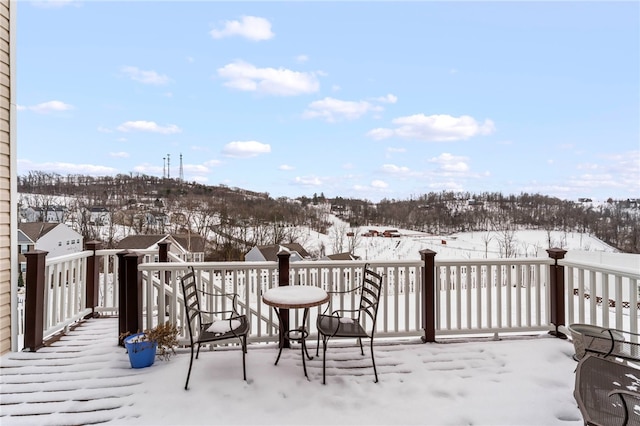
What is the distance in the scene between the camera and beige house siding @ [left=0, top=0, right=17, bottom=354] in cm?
325

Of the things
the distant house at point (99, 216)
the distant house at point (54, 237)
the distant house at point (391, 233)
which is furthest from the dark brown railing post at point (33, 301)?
the distant house at point (391, 233)

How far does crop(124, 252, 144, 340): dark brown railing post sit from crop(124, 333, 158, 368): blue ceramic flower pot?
1.09 feet

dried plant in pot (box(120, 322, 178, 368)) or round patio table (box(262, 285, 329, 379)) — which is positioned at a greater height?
round patio table (box(262, 285, 329, 379))

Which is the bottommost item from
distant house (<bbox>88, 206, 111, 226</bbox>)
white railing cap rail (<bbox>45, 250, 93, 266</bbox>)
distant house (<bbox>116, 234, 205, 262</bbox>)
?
distant house (<bbox>116, 234, 205, 262</bbox>)

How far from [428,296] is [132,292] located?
3312 mm

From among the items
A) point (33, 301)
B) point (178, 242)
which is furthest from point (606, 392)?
point (178, 242)

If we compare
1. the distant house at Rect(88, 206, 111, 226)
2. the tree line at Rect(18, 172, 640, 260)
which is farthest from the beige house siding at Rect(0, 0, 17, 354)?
the distant house at Rect(88, 206, 111, 226)

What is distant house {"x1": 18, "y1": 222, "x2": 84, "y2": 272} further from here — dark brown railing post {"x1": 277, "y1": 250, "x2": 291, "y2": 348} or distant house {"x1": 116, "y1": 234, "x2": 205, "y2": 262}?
dark brown railing post {"x1": 277, "y1": 250, "x2": 291, "y2": 348}

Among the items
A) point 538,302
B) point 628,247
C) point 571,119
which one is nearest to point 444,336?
point 538,302

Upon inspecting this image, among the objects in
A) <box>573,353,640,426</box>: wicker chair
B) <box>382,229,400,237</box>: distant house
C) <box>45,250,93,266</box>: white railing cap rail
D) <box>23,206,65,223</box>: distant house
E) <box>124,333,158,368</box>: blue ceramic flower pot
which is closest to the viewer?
<box>573,353,640,426</box>: wicker chair

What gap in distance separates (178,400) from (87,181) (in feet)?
58.6

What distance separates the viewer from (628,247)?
43.8 ft

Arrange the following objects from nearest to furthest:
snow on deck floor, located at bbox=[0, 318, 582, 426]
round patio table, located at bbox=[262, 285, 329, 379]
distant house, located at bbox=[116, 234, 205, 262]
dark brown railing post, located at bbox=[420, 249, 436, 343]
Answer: snow on deck floor, located at bbox=[0, 318, 582, 426], round patio table, located at bbox=[262, 285, 329, 379], dark brown railing post, located at bbox=[420, 249, 436, 343], distant house, located at bbox=[116, 234, 205, 262]

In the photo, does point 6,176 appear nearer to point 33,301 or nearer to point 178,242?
point 33,301
